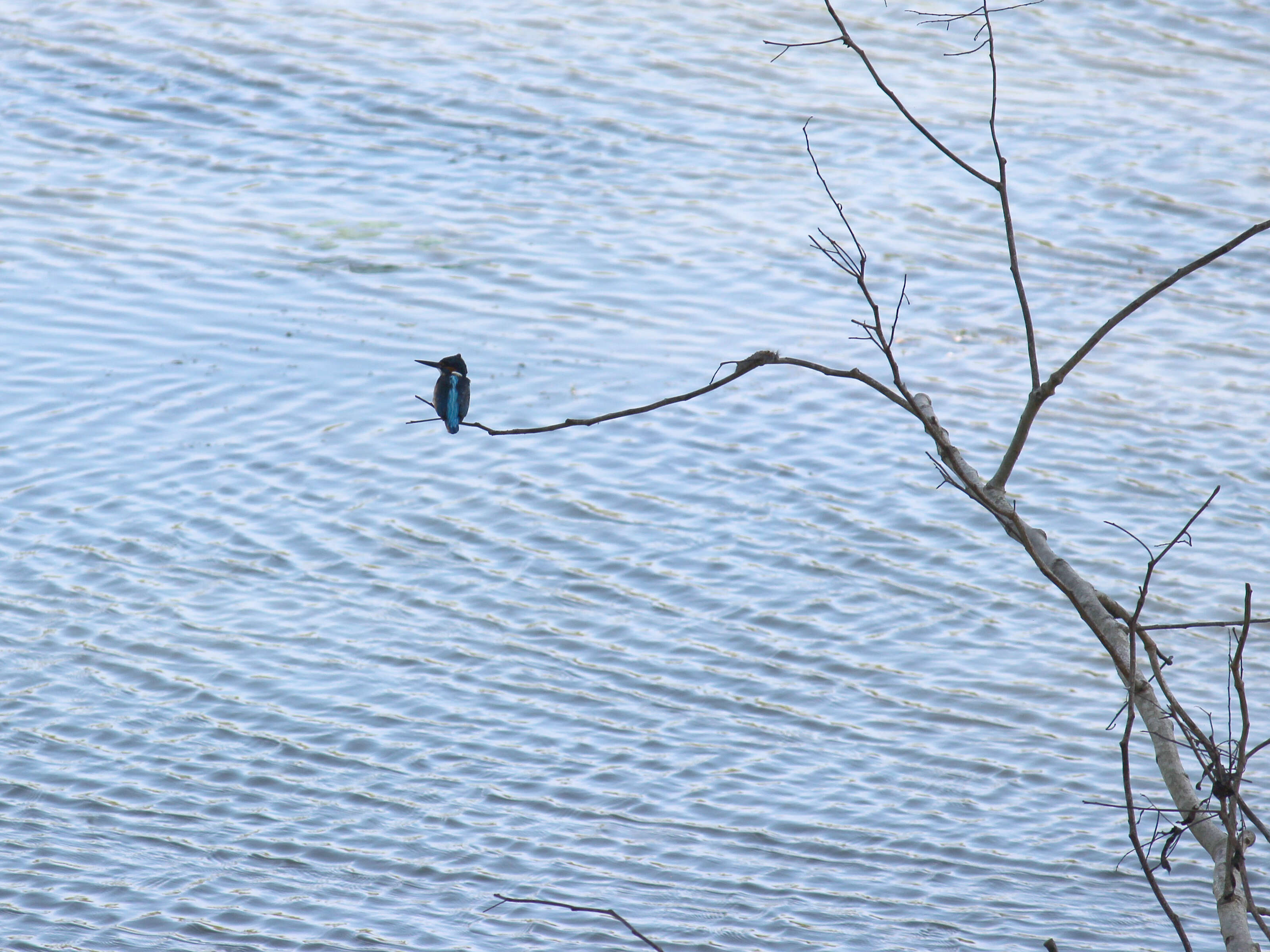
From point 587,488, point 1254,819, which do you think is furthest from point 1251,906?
point 587,488

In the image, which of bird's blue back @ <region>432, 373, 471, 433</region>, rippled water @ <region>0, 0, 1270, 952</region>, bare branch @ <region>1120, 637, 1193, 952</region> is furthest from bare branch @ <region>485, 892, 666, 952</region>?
rippled water @ <region>0, 0, 1270, 952</region>

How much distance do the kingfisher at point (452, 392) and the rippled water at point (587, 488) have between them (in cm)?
253

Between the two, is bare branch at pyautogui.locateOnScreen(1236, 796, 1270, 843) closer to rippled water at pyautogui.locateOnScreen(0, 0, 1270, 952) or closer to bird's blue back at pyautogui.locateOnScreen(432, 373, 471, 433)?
bird's blue back at pyautogui.locateOnScreen(432, 373, 471, 433)

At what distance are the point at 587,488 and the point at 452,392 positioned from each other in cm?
467

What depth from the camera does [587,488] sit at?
781cm

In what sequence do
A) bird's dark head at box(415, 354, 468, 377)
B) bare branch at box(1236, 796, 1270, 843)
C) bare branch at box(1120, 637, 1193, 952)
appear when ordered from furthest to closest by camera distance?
1. bird's dark head at box(415, 354, 468, 377)
2. bare branch at box(1236, 796, 1270, 843)
3. bare branch at box(1120, 637, 1193, 952)

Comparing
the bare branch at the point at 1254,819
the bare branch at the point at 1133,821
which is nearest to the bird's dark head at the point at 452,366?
the bare branch at the point at 1133,821

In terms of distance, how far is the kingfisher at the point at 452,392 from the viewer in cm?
307

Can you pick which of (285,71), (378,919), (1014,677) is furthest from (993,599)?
(285,71)

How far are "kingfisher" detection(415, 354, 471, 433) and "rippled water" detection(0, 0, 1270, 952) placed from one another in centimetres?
253

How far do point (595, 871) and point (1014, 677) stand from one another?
217 cm

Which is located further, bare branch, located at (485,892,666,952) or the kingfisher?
the kingfisher

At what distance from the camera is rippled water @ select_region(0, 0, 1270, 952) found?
17.7 feet

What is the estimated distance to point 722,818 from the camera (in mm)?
5602
